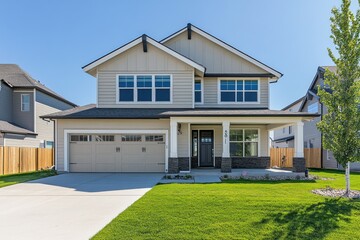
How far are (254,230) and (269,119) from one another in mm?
9574

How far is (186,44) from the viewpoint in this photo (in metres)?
18.8

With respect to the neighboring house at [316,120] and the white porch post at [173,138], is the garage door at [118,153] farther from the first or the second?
the neighboring house at [316,120]

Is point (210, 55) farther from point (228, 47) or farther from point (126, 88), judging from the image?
point (126, 88)

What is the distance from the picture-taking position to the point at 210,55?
1841cm

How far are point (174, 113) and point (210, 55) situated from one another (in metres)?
6.04

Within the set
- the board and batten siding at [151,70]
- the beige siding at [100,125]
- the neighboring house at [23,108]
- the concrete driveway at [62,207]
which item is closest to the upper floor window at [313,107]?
the board and batten siding at [151,70]

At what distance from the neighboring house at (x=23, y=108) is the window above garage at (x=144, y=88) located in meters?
9.54

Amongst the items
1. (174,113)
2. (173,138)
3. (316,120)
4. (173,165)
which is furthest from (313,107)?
(173,165)

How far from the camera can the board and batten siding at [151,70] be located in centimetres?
1667

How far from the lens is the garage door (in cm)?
1600

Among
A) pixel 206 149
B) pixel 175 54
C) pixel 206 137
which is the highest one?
pixel 175 54

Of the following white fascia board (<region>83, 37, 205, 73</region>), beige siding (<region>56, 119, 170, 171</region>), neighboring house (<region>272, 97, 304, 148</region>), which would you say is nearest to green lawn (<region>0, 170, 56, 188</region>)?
beige siding (<region>56, 119, 170, 171</region>)

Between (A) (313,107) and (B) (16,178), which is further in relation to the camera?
(A) (313,107)

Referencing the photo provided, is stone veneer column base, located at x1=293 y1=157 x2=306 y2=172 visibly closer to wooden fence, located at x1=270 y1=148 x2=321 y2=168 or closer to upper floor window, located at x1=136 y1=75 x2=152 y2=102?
wooden fence, located at x1=270 y1=148 x2=321 y2=168
